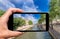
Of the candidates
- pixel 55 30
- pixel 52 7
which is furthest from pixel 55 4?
pixel 55 30

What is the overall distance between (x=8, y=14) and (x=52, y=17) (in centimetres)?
473

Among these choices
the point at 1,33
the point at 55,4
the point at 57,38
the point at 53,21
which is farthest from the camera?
the point at 57,38

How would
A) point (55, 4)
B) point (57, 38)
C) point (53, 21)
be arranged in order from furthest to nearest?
1. point (57, 38)
2. point (53, 21)
3. point (55, 4)

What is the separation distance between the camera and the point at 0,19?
0.29 metres

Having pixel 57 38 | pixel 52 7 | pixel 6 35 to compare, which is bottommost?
pixel 57 38

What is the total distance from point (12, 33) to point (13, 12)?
0.14 ft

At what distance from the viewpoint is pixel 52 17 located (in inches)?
197

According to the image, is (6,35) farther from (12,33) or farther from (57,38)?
(57,38)

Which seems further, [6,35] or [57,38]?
[57,38]

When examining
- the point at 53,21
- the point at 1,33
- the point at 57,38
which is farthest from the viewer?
the point at 57,38

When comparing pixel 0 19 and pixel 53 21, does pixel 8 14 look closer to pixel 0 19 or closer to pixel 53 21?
pixel 0 19

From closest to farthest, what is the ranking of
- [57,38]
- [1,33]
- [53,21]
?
[1,33] → [53,21] → [57,38]

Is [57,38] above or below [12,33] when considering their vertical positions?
below

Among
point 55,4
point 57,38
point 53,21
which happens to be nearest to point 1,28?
point 55,4
